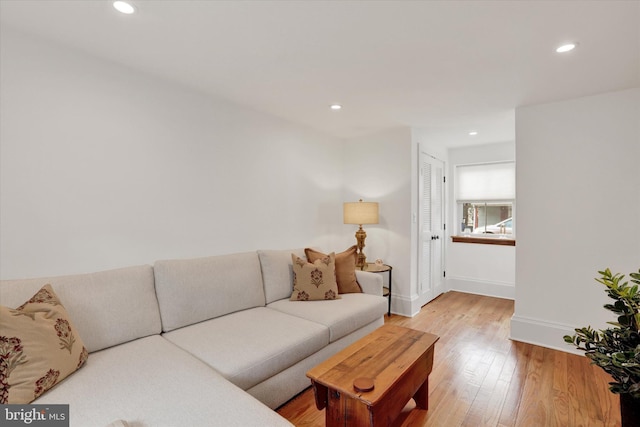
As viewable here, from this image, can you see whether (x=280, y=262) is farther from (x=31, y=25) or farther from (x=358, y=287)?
(x=31, y=25)

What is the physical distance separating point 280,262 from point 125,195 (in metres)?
1.38

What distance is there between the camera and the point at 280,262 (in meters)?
2.84

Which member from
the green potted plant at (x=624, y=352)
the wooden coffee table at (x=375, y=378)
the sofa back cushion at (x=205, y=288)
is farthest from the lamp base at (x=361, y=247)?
the green potted plant at (x=624, y=352)

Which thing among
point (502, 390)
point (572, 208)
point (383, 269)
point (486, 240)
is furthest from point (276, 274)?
point (486, 240)

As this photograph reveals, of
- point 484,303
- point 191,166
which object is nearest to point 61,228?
point 191,166

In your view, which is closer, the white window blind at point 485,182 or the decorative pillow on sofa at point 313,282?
the decorative pillow on sofa at point 313,282

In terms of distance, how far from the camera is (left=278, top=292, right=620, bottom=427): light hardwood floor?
183cm

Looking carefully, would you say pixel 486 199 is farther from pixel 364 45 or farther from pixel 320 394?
pixel 320 394

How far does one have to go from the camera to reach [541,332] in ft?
9.44

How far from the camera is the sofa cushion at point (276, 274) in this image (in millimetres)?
2703

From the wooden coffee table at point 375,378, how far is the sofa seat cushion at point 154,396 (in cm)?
36

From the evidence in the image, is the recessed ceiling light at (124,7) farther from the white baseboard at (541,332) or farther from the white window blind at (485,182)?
the white window blind at (485,182)

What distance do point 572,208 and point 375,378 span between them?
2584mm

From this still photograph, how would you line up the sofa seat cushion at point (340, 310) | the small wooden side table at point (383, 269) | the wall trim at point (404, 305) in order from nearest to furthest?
the sofa seat cushion at point (340, 310), the small wooden side table at point (383, 269), the wall trim at point (404, 305)
